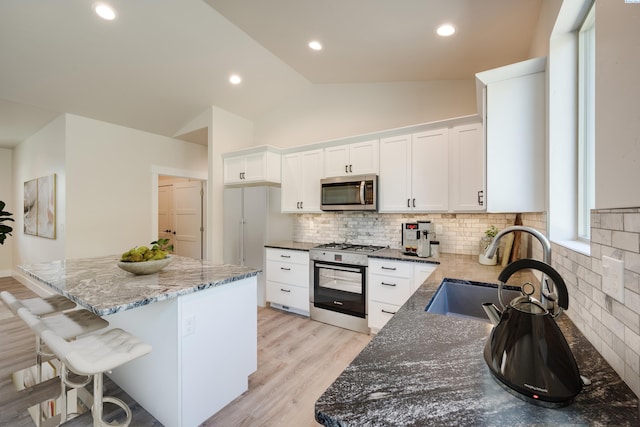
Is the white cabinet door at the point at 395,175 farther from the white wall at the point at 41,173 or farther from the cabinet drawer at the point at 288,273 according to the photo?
the white wall at the point at 41,173

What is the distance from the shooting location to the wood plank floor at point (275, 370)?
5.80ft

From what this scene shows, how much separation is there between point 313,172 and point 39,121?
4.20 m

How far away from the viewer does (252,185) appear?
4008mm

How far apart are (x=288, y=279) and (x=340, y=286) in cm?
74

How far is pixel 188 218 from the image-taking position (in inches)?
217

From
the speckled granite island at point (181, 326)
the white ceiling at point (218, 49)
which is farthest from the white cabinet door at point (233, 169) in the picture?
the speckled granite island at point (181, 326)

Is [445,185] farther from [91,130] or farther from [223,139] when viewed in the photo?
[91,130]

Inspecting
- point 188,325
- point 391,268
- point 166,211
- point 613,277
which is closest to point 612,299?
point 613,277

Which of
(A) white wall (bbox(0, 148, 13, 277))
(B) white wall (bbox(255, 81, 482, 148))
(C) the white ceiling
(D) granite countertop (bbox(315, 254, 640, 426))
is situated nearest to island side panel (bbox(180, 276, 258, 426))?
(D) granite countertop (bbox(315, 254, 640, 426))

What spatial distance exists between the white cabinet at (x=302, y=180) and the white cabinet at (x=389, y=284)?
3.89 ft

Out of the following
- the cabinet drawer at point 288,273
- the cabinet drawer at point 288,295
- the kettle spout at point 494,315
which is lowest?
the cabinet drawer at point 288,295

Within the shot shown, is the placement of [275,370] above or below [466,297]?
below

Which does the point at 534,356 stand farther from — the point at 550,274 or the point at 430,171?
the point at 430,171

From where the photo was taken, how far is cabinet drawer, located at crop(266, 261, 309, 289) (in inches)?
132
